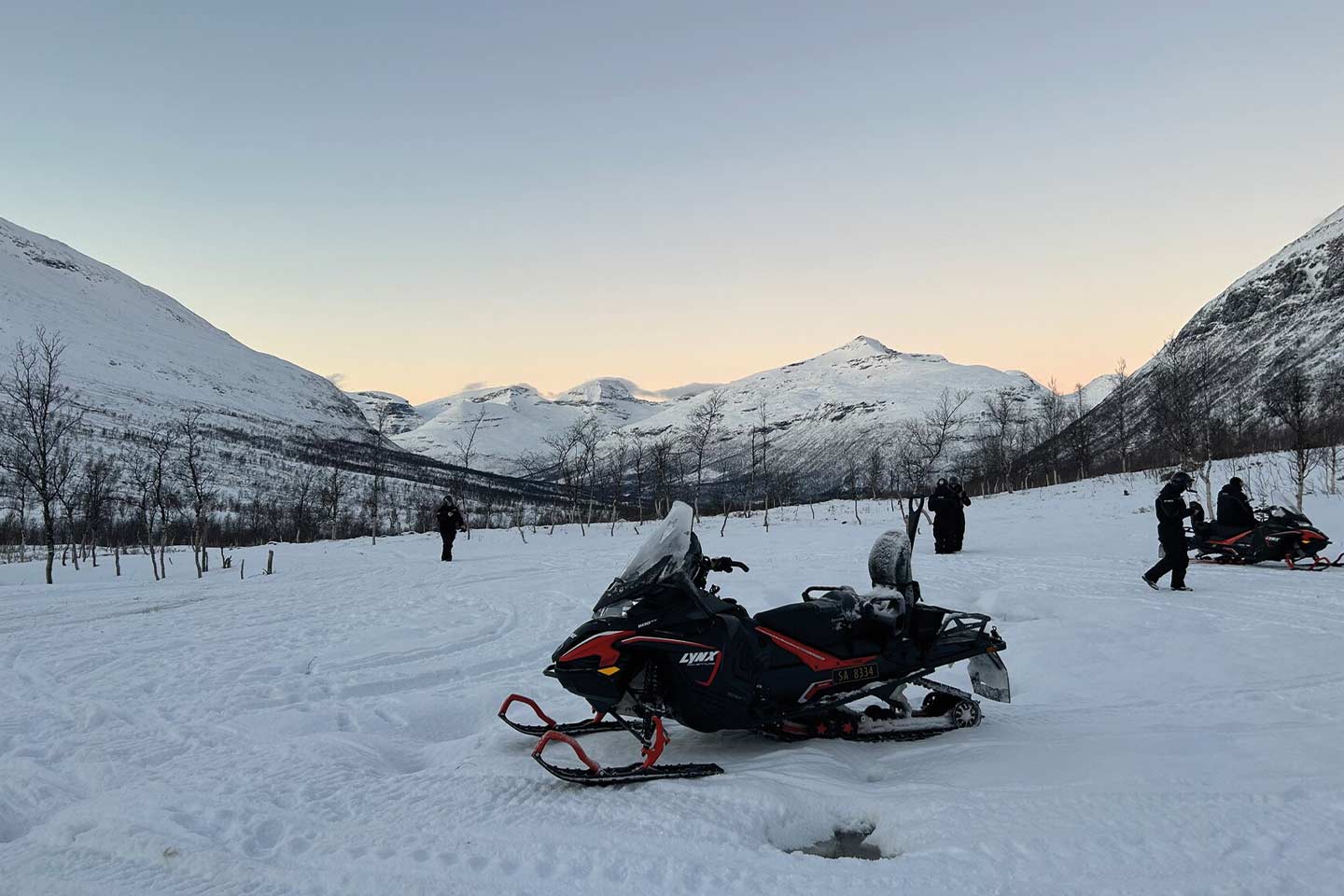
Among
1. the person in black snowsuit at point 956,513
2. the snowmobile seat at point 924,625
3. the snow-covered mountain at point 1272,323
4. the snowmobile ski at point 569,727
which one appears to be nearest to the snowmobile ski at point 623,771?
the snowmobile ski at point 569,727

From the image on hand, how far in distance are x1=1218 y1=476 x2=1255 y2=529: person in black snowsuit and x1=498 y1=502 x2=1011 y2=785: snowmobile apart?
40.9 ft

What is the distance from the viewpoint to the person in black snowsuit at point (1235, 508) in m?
13.8

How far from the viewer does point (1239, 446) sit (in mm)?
44188

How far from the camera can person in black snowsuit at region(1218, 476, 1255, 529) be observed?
13836mm

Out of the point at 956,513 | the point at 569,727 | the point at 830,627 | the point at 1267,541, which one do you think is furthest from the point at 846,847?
the point at 956,513

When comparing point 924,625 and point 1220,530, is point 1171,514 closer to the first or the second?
point 1220,530

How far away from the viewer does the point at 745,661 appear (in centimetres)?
452

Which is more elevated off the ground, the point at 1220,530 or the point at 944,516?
the point at 944,516

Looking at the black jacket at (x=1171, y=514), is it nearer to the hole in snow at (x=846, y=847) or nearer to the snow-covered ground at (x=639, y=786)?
the snow-covered ground at (x=639, y=786)

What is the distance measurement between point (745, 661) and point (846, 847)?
128cm

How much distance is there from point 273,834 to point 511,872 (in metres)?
1.38

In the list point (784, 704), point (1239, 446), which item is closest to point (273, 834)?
point (784, 704)

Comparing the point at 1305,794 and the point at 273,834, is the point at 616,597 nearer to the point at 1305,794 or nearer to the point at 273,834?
the point at 273,834

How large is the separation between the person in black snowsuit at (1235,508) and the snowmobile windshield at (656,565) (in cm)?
1405
